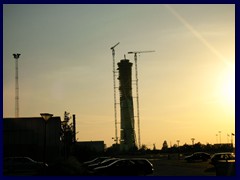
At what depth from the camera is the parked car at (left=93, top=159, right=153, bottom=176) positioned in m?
30.2

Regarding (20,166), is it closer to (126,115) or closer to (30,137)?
(30,137)

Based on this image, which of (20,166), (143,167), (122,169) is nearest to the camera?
(122,169)

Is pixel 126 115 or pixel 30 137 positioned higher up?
pixel 126 115

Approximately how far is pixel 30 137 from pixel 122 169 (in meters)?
27.9

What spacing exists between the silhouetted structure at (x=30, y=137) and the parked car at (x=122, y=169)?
24.0 metres

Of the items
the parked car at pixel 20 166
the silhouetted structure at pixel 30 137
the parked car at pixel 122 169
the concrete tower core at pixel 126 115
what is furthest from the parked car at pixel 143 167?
the concrete tower core at pixel 126 115

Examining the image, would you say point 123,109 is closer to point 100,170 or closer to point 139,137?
point 139,137

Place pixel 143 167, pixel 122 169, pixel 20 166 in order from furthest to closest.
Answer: pixel 20 166, pixel 143 167, pixel 122 169

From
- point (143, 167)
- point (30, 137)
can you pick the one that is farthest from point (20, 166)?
point (30, 137)

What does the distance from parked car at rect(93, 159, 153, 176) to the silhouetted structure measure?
24.0 m

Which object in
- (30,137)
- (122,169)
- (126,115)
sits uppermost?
(126,115)

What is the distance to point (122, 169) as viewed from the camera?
3083 cm

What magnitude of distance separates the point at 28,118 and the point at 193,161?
76.3ft

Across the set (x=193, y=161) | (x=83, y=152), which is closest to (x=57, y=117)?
(x=83, y=152)
